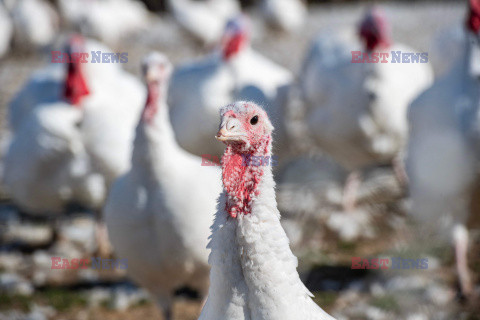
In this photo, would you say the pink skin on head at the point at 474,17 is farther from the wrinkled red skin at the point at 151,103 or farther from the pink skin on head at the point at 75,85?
the pink skin on head at the point at 75,85

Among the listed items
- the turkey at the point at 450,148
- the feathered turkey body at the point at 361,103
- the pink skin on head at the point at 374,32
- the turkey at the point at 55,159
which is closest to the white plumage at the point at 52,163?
the turkey at the point at 55,159

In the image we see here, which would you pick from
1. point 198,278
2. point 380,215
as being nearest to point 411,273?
point 380,215

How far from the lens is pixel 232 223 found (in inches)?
64.7

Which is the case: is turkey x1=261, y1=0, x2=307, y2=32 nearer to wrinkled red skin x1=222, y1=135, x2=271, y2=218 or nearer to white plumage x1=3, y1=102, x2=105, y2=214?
white plumage x1=3, y1=102, x2=105, y2=214

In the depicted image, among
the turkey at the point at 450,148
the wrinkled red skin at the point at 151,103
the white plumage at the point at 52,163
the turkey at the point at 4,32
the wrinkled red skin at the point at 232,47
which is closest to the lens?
the wrinkled red skin at the point at 151,103

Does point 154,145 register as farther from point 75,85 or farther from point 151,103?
point 75,85

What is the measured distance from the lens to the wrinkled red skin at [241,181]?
163 centimetres

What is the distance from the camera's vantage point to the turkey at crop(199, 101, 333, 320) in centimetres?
160

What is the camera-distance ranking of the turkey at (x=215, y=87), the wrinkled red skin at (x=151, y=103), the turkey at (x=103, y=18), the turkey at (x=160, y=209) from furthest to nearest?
the turkey at (x=103, y=18) < the turkey at (x=215, y=87) < the wrinkled red skin at (x=151, y=103) < the turkey at (x=160, y=209)

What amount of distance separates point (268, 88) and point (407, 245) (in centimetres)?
159

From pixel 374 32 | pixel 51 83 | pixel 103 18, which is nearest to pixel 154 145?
pixel 51 83

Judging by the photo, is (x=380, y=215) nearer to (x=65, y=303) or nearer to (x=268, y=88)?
(x=268, y=88)

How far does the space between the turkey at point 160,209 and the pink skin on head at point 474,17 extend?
5.57ft

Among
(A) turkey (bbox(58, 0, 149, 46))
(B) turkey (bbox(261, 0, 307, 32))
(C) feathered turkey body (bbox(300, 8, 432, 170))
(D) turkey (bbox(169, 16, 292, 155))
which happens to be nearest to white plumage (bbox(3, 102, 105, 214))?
(D) turkey (bbox(169, 16, 292, 155))
